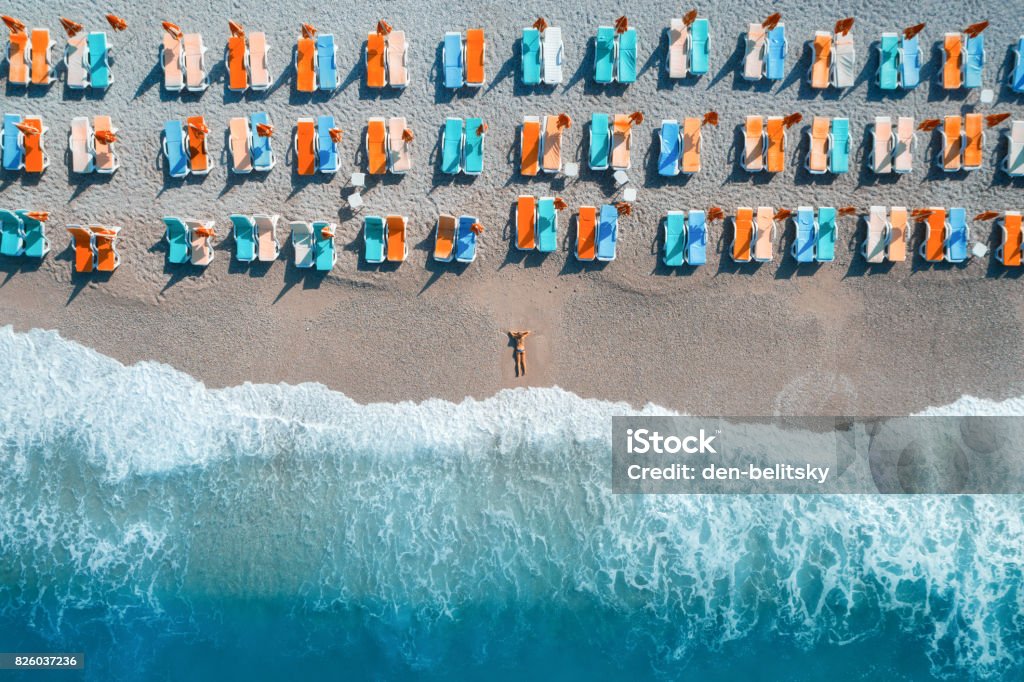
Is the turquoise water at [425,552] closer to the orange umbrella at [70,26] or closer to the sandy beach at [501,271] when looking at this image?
the sandy beach at [501,271]

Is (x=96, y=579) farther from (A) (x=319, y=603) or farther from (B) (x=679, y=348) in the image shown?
(B) (x=679, y=348)

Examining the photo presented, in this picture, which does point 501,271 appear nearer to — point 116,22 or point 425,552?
point 425,552

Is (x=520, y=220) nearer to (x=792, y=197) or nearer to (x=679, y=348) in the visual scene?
(x=679, y=348)

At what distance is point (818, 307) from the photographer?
476 inches

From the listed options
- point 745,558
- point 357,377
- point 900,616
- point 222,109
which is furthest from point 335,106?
point 900,616

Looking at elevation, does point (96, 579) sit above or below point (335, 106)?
below

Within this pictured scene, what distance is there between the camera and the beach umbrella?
11773 millimetres

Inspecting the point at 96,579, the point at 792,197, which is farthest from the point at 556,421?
the point at 96,579

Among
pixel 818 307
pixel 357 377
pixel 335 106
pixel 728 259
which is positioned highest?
pixel 335 106

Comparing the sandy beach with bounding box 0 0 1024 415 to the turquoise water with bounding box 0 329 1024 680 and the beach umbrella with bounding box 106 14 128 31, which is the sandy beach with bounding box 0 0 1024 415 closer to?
the beach umbrella with bounding box 106 14 128 31

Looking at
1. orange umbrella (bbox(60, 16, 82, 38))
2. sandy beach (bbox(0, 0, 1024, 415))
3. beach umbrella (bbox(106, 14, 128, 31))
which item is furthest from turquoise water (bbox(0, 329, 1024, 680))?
beach umbrella (bbox(106, 14, 128, 31))

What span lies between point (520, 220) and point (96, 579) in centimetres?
1064

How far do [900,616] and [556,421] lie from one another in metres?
7.48

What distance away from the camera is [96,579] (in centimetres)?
1204
